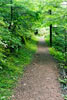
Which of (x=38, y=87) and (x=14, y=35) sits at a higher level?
(x=14, y=35)

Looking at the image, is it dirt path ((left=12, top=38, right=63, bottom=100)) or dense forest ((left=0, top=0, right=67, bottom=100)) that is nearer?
dirt path ((left=12, top=38, right=63, bottom=100))

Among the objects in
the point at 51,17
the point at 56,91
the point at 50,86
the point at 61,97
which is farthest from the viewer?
the point at 51,17

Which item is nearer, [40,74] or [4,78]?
[4,78]

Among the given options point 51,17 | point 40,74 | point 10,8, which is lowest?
point 40,74

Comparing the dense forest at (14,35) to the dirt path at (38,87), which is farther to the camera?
the dense forest at (14,35)

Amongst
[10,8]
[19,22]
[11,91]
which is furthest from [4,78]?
[10,8]

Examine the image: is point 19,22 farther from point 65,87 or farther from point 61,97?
point 61,97

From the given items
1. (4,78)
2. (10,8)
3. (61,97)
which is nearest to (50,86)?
(61,97)

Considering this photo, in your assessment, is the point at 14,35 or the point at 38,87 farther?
the point at 14,35

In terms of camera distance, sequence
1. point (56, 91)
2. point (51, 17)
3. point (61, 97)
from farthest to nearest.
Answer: point (51, 17), point (56, 91), point (61, 97)

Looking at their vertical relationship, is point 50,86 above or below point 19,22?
below

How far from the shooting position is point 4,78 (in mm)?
7965

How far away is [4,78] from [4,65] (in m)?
1.61

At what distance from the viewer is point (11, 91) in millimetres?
6762
